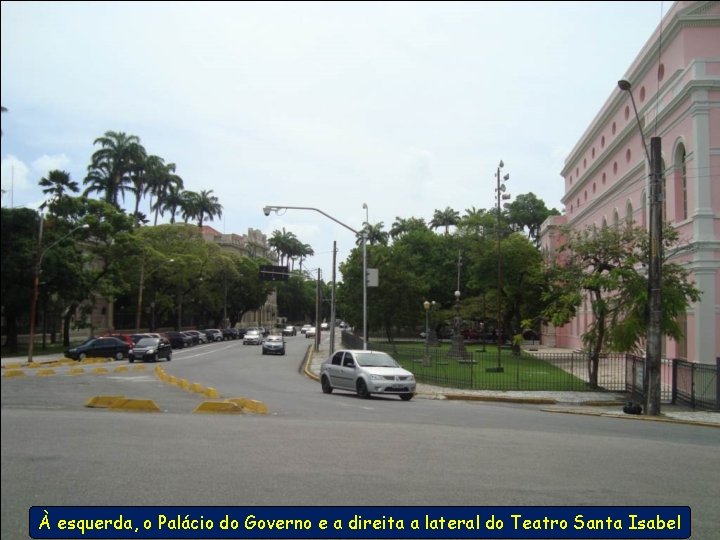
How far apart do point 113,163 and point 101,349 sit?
86.2 ft

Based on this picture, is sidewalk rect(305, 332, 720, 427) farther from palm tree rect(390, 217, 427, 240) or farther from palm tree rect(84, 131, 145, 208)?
palm tree rect(390, 217, 427, 240)

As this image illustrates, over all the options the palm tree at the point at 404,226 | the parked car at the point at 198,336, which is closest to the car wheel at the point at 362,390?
the parked car at the point at 198,336

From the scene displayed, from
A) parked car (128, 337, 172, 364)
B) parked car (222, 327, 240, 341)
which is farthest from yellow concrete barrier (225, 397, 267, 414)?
parked car (222, 327, 240, 341)

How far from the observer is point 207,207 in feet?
344

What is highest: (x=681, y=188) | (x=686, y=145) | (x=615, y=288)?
(x=686, y=145)

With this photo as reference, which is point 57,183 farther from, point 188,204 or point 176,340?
point 188,204

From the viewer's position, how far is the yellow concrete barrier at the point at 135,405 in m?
14.9

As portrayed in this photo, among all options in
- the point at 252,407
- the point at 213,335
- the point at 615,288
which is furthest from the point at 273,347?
the point at 252,407

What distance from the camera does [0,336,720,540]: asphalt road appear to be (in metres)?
7.18

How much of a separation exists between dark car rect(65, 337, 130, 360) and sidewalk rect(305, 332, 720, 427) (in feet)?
73.0

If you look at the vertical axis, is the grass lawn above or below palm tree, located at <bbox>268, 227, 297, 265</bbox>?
below

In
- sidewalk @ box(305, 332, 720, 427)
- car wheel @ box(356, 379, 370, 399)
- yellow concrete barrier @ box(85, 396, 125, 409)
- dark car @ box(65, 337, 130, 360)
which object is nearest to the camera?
yellow concrete barrier @ box(85, 396, 125, 409)

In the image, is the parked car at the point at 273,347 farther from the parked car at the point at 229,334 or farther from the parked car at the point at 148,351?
the parked car at the point at 229,334

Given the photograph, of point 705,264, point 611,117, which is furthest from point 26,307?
point 611,117
